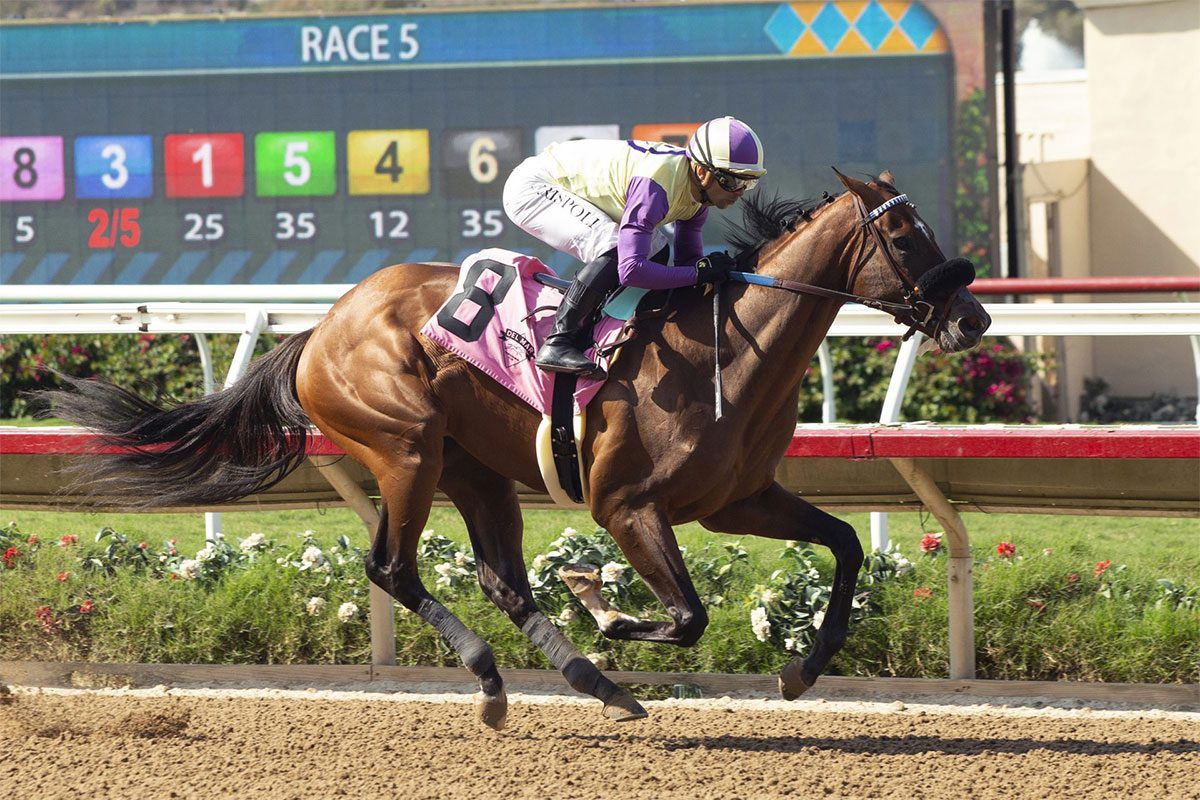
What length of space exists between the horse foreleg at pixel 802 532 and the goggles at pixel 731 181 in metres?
0.77

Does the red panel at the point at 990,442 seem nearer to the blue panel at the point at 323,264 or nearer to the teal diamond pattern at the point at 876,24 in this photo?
the blue panel at the point at 323,264

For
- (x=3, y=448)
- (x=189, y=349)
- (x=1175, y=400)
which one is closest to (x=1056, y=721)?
(x=3, y=448)

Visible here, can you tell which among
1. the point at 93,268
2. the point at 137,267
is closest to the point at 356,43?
the point at 137,267

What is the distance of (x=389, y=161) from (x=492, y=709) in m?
7.51

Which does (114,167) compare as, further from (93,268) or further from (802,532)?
(802,532)

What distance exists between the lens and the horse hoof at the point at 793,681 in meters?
3.93

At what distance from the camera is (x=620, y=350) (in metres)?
3.86

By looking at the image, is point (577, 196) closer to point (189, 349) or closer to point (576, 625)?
point (576, 625)

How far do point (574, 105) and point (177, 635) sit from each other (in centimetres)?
665

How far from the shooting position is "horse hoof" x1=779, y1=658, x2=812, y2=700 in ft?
12.9

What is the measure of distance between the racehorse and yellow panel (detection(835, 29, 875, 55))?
6973 millimetres

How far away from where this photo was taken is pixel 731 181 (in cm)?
380

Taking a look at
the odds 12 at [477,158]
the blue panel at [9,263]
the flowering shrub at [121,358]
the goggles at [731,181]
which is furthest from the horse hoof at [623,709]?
the blue panel at [9,263]

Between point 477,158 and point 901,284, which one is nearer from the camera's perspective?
point 901,284
